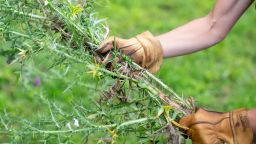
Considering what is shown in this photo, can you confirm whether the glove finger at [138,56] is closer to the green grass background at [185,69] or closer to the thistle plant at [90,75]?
the thistle plant at [90,75]

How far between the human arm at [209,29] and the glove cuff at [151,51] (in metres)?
0.11

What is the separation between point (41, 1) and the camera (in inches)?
106

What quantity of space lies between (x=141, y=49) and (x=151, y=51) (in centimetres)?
7

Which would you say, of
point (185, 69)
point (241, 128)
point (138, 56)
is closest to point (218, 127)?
point (241, 128)

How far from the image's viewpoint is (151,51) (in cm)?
290

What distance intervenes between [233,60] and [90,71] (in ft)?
12.3

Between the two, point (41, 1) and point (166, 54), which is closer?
point (41, 1)

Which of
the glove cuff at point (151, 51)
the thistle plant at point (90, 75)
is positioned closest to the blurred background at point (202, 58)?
the glove cuff at point (151, 51)

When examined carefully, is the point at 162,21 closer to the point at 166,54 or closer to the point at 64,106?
the point at 64,106

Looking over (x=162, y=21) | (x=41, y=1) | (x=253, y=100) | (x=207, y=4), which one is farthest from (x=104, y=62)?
(x=207, y=4)

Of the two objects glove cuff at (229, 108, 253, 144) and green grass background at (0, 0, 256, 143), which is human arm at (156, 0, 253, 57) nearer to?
glove cuff at (229, 108, 253, 144)

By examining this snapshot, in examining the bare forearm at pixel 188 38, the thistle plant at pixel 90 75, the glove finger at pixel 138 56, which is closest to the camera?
the thistle plant at pixel 90 75

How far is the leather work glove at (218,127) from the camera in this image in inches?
103

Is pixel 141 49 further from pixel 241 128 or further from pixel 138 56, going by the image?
pixel 241 128
